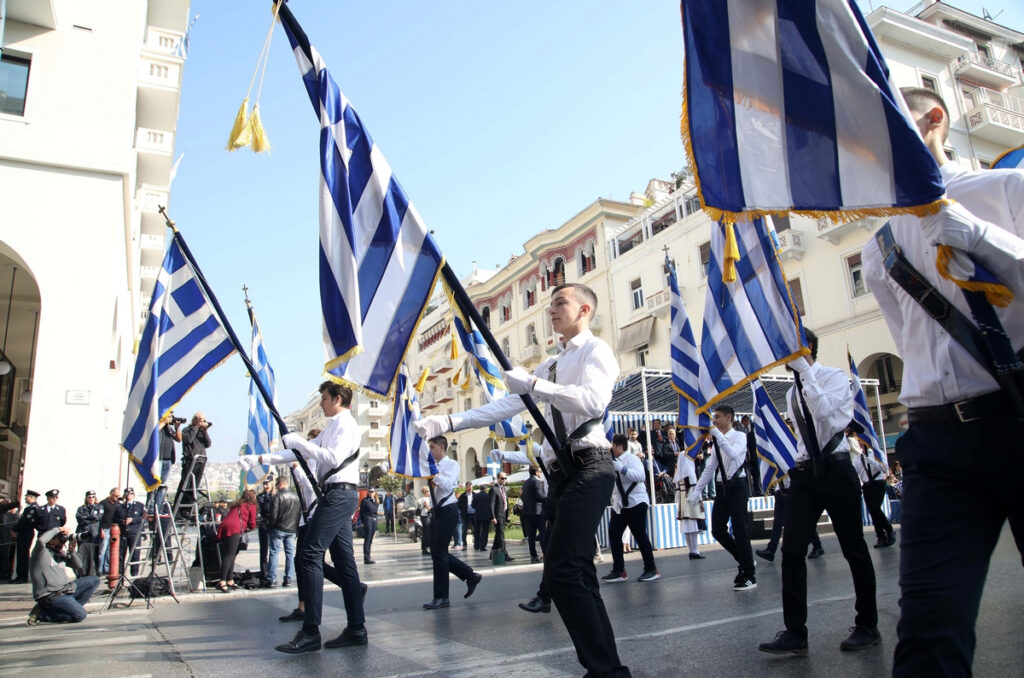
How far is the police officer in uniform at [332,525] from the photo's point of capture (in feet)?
16.8

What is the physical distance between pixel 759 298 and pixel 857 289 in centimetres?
2103

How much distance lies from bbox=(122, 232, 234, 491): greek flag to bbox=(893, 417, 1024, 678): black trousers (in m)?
7.94

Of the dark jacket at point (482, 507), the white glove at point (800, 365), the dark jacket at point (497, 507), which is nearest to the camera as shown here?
the white glove at point (800, 365)

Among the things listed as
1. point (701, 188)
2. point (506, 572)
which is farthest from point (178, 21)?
point (701, 188)

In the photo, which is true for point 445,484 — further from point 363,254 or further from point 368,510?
point 368,510

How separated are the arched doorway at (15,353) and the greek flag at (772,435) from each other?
1288cm

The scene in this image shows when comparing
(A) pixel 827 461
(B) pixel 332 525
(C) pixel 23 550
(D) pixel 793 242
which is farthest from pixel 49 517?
(D) pixel 793 242

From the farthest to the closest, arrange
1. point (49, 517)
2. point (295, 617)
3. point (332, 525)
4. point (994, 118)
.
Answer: point (994, 118)
point (49, 517)
point (295, 617)
point (332, 525)

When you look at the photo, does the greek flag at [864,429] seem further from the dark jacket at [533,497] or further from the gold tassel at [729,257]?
the gold tassel at [729,257]

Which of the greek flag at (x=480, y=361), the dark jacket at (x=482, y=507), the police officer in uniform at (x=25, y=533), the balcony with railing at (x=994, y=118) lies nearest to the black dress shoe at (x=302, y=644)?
the greek flag at (x=480, y=361)

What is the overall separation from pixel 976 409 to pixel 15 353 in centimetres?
2580

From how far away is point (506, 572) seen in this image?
12.2 meters

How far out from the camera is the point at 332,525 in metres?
5.36

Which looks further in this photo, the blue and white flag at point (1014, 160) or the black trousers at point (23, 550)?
the black trousers at point (23, 550)
